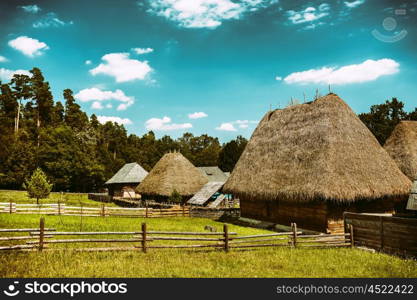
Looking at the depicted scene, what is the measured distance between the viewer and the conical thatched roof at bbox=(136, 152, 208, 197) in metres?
32.4

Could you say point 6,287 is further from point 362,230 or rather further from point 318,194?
point 318,194

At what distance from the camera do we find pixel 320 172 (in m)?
17.0

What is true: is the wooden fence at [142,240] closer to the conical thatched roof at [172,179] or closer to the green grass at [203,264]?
the green grass at [203,264]

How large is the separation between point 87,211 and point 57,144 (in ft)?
87.3

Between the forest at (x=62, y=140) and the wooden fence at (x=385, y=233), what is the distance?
3875cm

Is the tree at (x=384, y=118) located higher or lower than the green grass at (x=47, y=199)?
higher

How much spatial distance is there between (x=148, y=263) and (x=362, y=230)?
346 inches

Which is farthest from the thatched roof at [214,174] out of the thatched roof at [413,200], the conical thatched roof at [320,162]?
the thatched roof at [413,200]

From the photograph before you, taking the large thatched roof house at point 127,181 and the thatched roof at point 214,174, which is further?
the thatched roof at point 214,174

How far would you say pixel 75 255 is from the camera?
989cm

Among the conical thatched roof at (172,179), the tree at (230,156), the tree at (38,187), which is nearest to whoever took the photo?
the tree at (38,187)

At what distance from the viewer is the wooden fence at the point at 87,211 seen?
21275 mm

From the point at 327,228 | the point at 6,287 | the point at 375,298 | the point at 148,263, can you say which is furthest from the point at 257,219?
the point at 6,287

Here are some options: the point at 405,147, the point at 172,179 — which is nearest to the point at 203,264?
the point at 405,147
